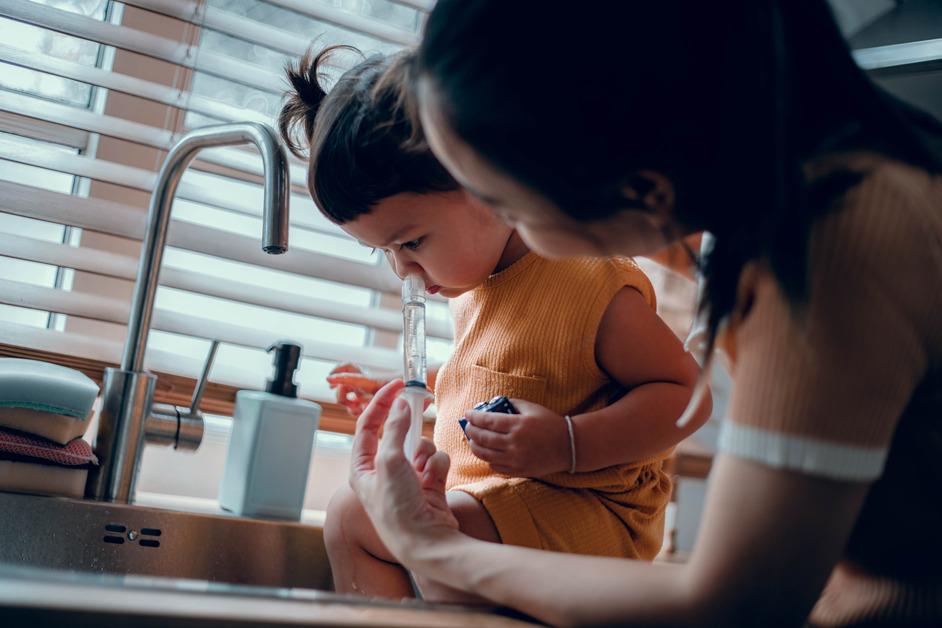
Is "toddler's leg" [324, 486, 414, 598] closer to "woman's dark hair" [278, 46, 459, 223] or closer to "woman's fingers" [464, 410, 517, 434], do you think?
"woman's fingers" [464, 410, 517, 434]

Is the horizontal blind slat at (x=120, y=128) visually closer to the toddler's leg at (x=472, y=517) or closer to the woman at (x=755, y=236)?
the toddler's leg at (x=472, y=517)

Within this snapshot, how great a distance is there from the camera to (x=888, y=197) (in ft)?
1.59

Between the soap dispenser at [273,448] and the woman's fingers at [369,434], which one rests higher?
the woman's fingers at [369,434]

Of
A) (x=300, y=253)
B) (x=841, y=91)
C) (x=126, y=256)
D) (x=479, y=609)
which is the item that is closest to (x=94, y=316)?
(x=126, y=256)

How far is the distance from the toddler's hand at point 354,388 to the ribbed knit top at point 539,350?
18 centimetres

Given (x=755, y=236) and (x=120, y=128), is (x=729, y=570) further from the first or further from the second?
(x=120, y=128)

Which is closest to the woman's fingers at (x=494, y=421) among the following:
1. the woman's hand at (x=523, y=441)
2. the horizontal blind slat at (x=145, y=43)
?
the woman's hand at (x=523, y=441)

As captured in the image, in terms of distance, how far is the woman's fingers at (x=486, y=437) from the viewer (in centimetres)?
78

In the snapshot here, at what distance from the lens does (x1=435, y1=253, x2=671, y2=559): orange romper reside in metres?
0.81

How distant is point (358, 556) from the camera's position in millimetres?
851

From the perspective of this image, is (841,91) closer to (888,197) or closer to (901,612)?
(888,197)

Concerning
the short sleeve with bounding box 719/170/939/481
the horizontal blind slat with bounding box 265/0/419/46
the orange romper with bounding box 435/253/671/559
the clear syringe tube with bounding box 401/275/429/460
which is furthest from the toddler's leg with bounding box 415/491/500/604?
the horizontal blind slat with bounding box 265/0/419/46

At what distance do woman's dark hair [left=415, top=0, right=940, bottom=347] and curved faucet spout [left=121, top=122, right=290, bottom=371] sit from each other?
0.50 meters

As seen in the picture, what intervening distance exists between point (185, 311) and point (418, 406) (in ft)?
1.99
